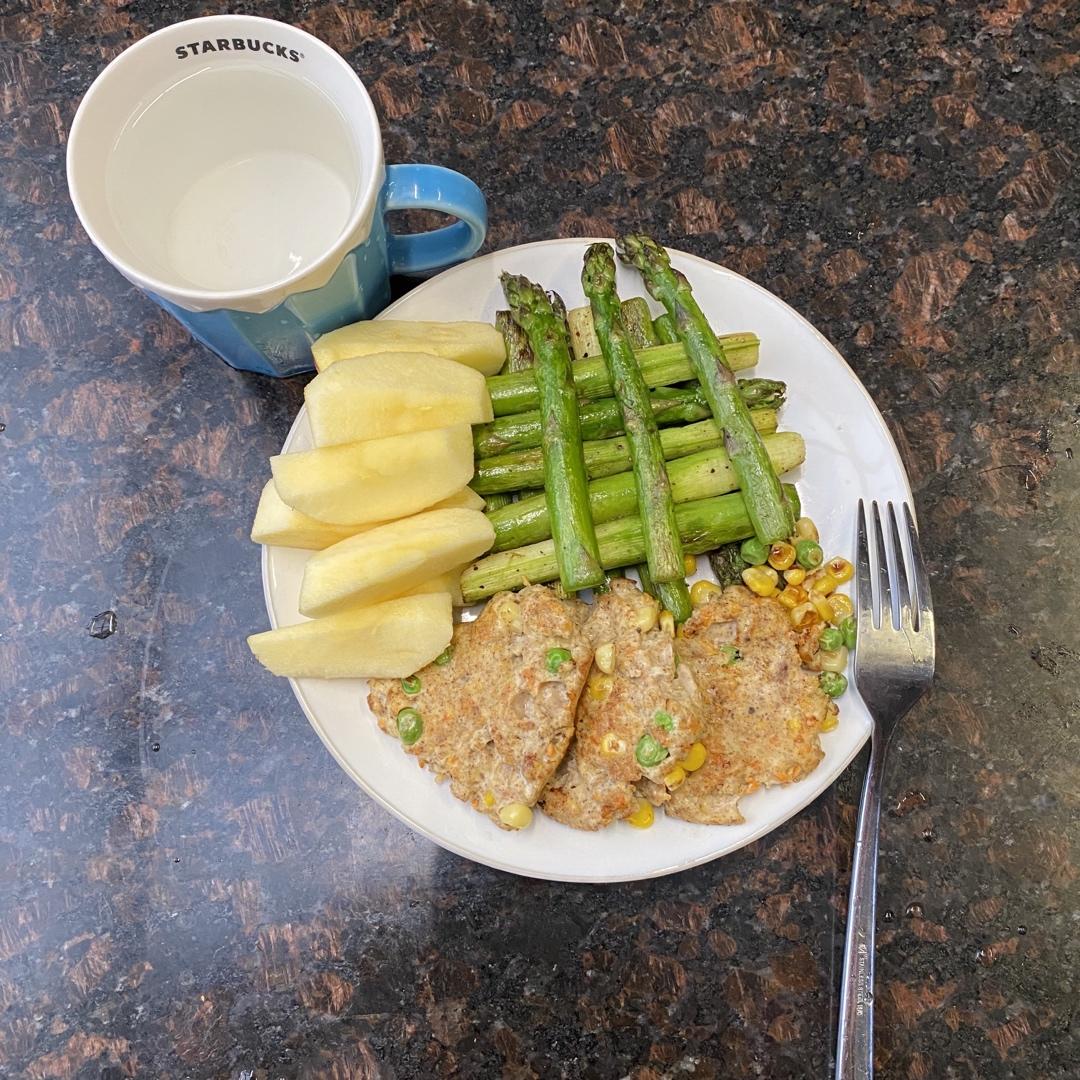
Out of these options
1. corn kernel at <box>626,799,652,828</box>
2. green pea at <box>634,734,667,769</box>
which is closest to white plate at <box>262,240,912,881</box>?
corn kernel at <box>626,799,652,828</box>

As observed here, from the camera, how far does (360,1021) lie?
2.95 metres

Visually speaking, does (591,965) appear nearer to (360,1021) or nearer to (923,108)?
(360,1021)

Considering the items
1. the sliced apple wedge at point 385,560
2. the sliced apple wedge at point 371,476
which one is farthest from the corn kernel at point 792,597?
the sliced apple wedge at point 371,476

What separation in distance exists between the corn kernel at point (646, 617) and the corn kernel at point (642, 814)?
0.48m

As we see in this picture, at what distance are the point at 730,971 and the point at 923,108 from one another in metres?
3.08

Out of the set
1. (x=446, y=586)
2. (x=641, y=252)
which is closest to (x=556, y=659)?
(x=446, y=586)

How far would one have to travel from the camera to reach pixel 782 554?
2.80m

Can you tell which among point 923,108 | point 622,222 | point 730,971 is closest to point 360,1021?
point 730,971

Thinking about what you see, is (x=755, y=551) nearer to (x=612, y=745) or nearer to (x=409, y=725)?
(x=612, y=745)

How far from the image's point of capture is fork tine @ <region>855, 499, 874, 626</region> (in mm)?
2801

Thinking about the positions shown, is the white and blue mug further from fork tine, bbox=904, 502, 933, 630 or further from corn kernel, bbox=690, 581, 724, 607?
fork tine, bbox=904, 502, 933, 630

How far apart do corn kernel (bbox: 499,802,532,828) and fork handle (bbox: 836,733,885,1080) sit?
1040mm

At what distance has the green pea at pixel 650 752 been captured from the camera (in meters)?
2.54

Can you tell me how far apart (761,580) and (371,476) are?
117cm
